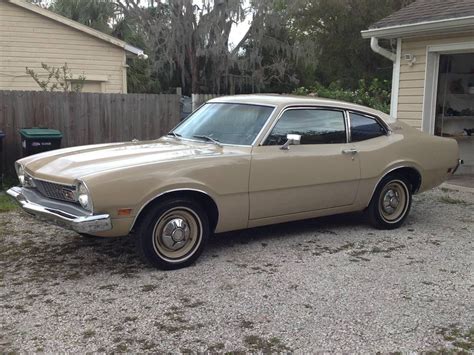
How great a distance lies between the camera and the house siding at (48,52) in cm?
1560

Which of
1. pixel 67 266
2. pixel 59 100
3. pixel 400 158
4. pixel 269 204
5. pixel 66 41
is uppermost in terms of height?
pixel 66 41

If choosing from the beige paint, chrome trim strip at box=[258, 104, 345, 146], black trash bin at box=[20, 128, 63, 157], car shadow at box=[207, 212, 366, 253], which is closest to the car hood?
the beige paint

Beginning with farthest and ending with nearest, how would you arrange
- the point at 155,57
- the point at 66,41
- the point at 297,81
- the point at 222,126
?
the point at 297,81, the point at 155,57, the point at 66,41, the point at 222,126

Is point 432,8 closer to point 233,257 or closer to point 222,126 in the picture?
point 222,126

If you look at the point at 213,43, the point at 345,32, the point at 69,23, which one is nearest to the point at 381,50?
the point at 69,23

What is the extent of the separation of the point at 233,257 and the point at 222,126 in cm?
148

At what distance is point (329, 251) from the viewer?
18.4 feet

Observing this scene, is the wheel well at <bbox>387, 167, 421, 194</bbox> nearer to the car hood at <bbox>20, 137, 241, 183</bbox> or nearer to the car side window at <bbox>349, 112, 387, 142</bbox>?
the car side window at <bbox>349, 112, 387, 142</bbox>

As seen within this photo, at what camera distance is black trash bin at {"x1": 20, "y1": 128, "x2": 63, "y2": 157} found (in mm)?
8812

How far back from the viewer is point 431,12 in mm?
9539

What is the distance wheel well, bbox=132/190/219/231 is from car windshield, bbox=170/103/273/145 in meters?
0.79

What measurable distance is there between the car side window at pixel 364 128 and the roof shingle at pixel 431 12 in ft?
11.1

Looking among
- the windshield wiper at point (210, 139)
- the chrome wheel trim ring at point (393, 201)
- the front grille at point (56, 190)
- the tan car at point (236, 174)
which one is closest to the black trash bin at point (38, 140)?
the tan car at point (236, 174)

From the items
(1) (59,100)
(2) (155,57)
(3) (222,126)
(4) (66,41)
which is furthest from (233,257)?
(2) (155,57)
